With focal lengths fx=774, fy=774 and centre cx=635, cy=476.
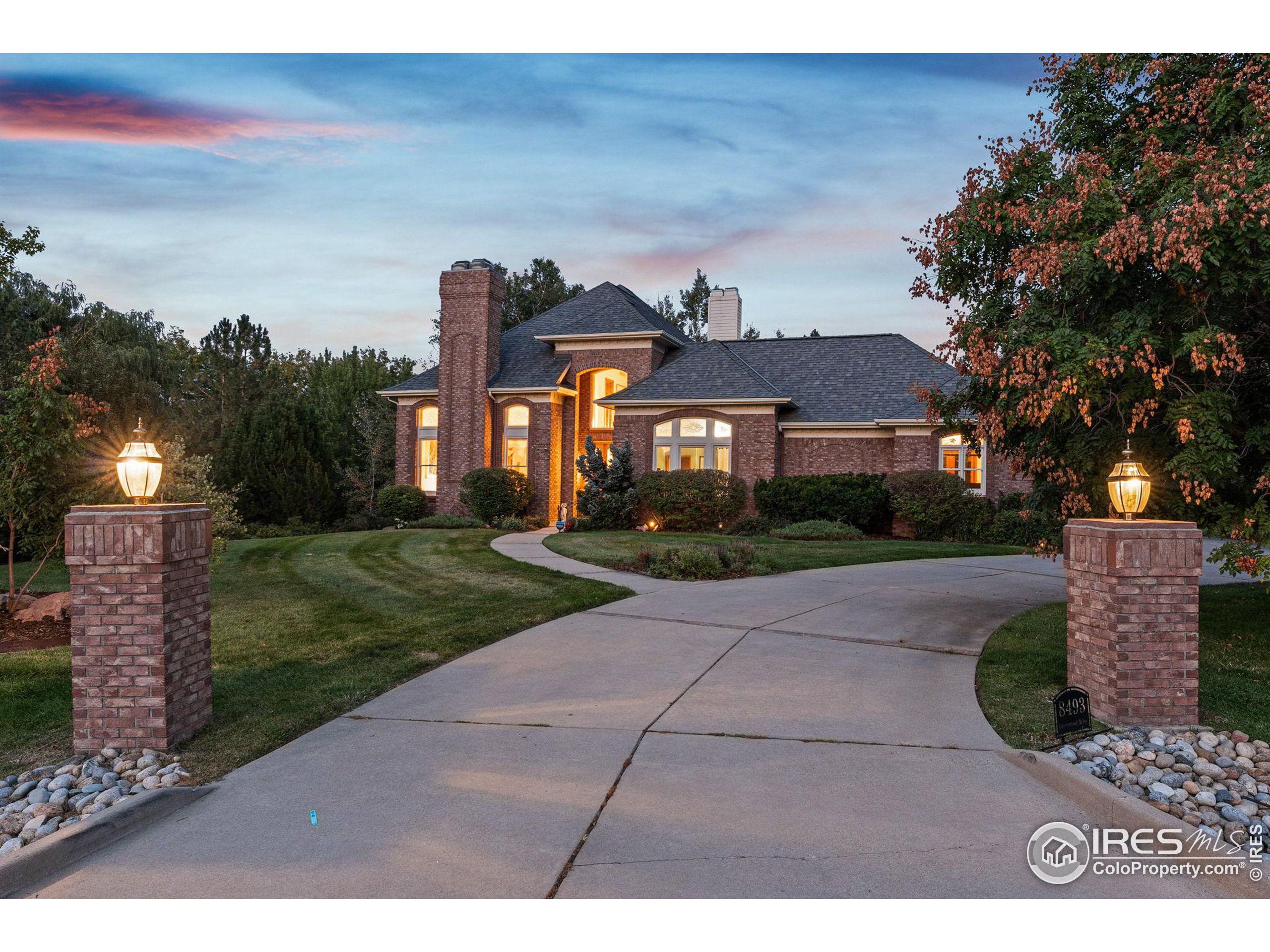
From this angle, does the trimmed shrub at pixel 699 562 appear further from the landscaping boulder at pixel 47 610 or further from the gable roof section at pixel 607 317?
the gable roof section at pixel 607 317

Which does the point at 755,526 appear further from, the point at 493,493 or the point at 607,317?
the point at 607,317

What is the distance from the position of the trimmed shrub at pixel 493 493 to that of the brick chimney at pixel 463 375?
1095mm

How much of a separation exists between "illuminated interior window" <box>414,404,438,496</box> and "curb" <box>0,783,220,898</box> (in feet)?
75.5

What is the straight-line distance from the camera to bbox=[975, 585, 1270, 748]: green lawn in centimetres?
520

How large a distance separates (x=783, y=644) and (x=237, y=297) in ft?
62.3

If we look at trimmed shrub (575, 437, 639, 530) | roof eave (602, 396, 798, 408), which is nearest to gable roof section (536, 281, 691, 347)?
roof eave (602, 396, 798, 408)

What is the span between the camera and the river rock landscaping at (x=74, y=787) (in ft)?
12.0

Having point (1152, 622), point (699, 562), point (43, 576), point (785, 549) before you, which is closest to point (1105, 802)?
point (1152, 622)

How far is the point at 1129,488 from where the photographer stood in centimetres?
555

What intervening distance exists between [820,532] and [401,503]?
44.4 ft

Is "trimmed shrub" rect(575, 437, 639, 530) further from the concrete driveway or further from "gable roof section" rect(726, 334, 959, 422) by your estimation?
the concrete driveway

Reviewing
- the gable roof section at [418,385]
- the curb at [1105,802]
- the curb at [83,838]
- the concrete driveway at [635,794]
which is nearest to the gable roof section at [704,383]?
the gable roof section at [418,385]

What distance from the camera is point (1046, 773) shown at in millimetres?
4320

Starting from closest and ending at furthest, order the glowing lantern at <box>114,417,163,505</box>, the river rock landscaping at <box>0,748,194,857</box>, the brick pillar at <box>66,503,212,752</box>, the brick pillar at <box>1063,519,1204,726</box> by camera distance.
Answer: the river rock landscaping at <box>0,748,194,857</box>, the brick pillar at <box>66,503,212,752</box>, the glowing lantern at <box>114,417,163,505</box>, the brick pillar at <box>1063,519,1204,726</box>
